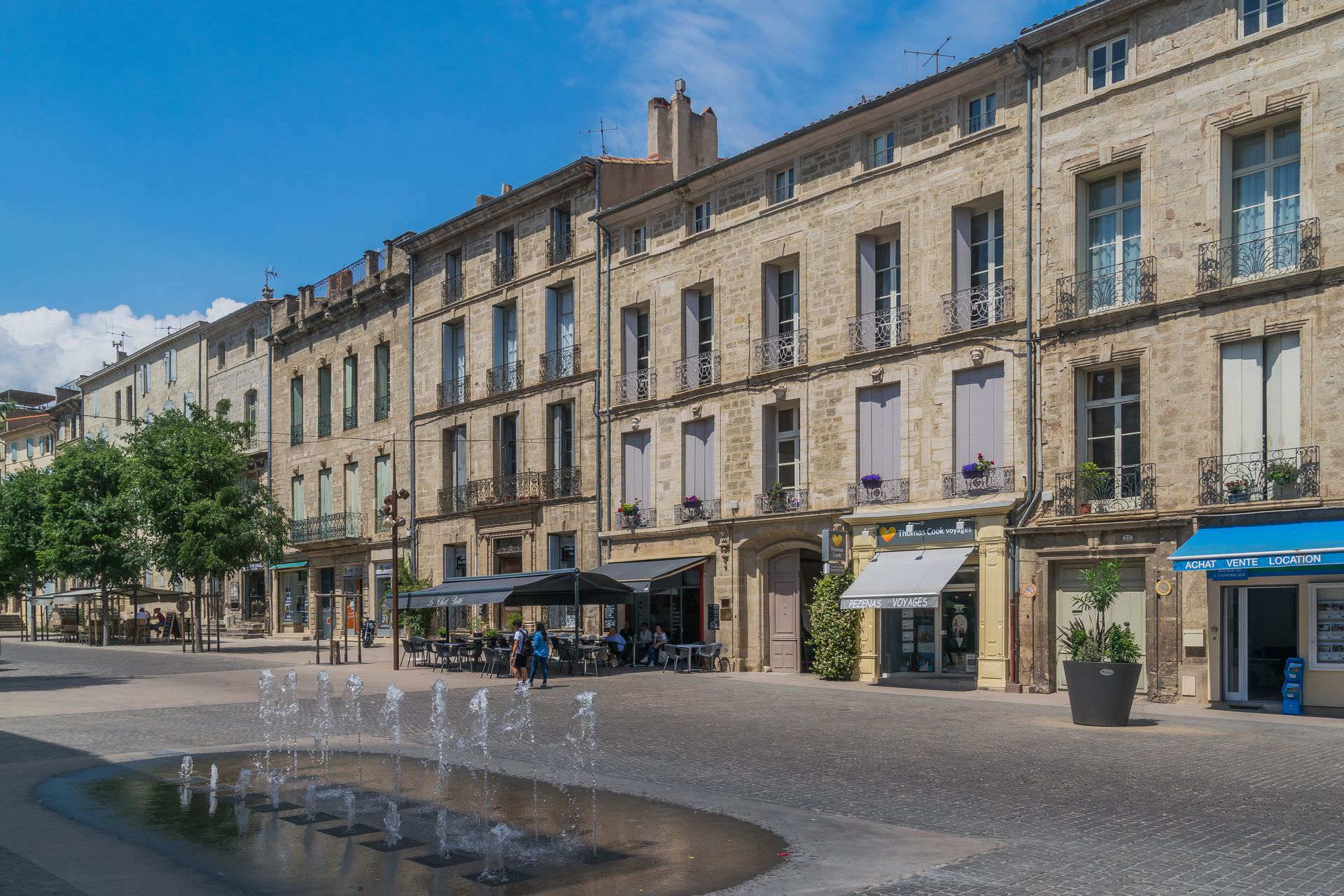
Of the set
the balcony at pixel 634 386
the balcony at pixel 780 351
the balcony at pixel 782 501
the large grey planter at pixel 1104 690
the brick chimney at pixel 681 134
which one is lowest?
the large grey planter at pixel 1104 690

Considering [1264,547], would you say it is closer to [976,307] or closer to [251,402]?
[976,307]

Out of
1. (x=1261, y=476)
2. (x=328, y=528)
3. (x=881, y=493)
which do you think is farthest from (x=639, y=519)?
(x=328, y=528)

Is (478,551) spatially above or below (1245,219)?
below

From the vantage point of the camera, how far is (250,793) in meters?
11.1

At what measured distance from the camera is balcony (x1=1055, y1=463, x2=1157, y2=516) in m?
20.8

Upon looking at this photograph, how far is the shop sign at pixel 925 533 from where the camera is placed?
23672 millimetres

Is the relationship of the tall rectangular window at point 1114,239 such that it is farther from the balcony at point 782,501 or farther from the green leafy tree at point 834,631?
the balcony at point 782,501

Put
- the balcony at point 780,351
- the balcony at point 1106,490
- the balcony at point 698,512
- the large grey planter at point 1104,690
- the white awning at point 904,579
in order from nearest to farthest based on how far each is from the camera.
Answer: the large grey planter at point 1104,690, the balcony at point 1106,490, the white awning at point 904,579, the balcony at point 780,351, the balcony at point 698,512

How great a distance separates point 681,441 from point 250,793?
20337 mm

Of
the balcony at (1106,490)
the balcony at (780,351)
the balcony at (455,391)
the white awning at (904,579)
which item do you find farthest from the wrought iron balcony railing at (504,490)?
the balcony at (1106,490)

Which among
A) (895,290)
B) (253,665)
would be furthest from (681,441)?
(253,665)

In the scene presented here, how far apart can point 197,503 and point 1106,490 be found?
91.7ft

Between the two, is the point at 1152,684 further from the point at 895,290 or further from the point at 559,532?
the point at 559,532

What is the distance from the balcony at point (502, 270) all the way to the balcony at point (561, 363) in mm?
3147
